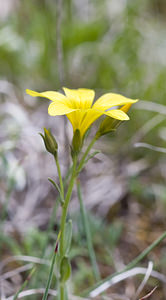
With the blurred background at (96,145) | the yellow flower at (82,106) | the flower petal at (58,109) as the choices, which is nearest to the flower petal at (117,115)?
the yellow flower at (82,106)

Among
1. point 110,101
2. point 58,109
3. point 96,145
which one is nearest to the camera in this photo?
point 58,109

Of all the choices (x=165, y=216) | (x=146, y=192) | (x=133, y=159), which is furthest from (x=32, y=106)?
(x=165, y=216)

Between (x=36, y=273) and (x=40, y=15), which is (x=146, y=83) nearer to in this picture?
(x=40, y=15)

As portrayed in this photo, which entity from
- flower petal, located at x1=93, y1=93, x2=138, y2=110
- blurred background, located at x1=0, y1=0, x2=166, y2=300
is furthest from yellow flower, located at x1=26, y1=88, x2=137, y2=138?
blurred background, located at x1=0, y1=0, x2=166, y2=300

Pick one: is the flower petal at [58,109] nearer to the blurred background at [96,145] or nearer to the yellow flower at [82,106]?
the yellow flower at [82,106]

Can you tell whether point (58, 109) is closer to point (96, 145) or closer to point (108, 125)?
point (108, 125)

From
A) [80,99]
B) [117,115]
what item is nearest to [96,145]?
[80,99]
